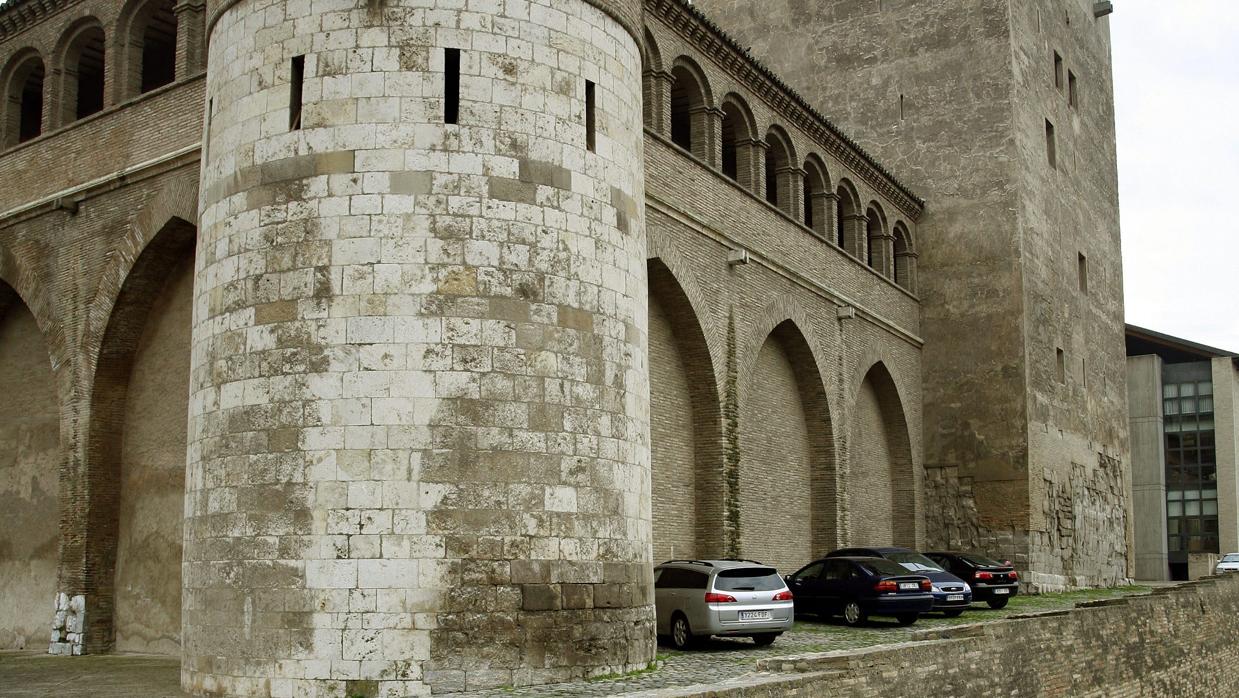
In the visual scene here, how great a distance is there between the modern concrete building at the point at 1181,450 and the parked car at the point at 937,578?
29985 mm

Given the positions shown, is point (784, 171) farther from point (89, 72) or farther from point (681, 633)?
point (89, 72)

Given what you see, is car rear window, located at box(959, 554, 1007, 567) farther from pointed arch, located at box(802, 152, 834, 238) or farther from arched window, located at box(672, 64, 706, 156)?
arched window, located at box(672, 64, 706, 156)

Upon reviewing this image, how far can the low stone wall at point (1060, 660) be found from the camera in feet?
37.0

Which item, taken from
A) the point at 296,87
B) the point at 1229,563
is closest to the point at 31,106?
the point at 296,87

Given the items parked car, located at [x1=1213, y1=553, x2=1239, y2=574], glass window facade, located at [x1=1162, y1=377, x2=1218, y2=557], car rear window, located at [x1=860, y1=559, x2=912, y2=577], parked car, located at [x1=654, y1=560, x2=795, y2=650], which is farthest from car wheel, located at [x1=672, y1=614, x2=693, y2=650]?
glass window facade, located at [x1=1162, y1=377, x2=1218, y2=557]

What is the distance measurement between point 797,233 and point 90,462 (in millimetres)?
12940

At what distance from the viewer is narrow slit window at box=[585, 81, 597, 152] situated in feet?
42.2

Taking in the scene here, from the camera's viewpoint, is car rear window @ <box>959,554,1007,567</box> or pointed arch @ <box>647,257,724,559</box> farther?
car rear window @ <box>959,554,1007,567</box>

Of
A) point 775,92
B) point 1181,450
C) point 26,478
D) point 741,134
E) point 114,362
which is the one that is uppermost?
point 775,92

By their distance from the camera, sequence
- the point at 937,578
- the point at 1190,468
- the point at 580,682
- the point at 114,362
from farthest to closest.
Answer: the point at 1190,468
the point at 937,578
the point at 114,362
the point at 580,682

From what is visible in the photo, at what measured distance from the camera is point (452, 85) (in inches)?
474

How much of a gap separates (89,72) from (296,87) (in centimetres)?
1016

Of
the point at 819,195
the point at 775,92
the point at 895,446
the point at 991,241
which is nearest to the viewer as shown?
the point at 775,92

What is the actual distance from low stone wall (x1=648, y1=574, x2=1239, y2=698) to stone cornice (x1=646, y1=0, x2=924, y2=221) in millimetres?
10209
